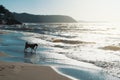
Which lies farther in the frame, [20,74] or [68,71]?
[68,71]

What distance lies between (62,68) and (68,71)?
1047 millimetres

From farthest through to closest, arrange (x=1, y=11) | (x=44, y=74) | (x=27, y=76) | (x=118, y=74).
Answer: (x=1, y=11)
(x=118, y=74)
(x=44, y=74)
(x=27, y=76)

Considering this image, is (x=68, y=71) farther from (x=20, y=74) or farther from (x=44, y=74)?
(x=20, y=74)

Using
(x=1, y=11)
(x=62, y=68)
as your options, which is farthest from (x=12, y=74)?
(x=1, y=11)

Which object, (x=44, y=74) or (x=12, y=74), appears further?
(x=44, y=74)

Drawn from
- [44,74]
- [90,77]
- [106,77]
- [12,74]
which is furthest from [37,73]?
[106,77]

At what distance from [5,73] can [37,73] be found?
1.77 metres

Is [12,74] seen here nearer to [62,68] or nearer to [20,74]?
[20,74]

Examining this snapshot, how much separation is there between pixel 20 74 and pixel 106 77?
4.69 meters

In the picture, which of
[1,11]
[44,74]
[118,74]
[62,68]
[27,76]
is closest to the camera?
[27,76]

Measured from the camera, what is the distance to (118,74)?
15.5 m

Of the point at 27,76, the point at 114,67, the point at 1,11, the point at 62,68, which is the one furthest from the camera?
the point at 1,11

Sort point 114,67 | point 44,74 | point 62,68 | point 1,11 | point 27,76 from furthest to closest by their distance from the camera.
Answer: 1. point 1,11
2. point 114,67
3. point 62,68
4. point 44,74
5. point 27,76

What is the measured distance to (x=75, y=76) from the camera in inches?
564
